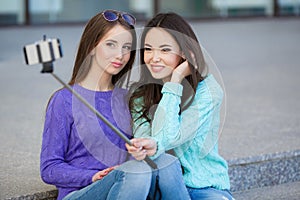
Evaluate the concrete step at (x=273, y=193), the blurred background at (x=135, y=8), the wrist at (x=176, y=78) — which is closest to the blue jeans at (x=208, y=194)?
the wrist at (x=176, y=78)

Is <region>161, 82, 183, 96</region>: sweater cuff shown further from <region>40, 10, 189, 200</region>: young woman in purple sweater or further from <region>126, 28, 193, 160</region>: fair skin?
<region>40, 10, 189, 200</region>: young woman in purple sweater

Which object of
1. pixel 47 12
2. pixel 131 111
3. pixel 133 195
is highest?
pixel 131 111

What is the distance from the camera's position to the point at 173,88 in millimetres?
2359

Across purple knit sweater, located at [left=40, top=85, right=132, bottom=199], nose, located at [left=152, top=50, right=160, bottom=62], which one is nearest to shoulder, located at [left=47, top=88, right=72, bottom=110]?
purple knit sweater, located at [left=40, top=85, right=132, bottom=199]

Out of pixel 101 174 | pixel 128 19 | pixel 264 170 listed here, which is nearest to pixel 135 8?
pixel 264 170

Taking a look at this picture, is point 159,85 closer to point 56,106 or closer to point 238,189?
point 56,106

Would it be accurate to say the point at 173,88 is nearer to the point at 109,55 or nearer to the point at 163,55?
the point at 163,55

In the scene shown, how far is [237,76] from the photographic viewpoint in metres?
5.39

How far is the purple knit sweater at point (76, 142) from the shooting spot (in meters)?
2.29

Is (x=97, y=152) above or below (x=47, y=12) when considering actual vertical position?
above

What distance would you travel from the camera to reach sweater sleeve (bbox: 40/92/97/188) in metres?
2.28

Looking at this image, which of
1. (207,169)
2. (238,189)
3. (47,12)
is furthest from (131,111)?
(47,12)

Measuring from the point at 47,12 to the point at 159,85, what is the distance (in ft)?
22.5

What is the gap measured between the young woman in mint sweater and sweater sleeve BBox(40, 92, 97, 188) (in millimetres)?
238
